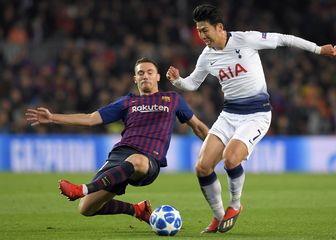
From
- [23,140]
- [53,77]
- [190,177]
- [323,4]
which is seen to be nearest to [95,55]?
[53,77]

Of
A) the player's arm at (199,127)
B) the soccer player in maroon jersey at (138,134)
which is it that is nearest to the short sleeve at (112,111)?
the soccer player in maroon jersey at (138,134)

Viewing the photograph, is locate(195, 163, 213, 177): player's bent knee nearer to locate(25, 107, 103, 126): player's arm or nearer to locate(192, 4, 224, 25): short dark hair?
locate(25, 107, 103, 126): player's arm

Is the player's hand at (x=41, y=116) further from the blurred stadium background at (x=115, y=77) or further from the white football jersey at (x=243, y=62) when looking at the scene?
the blurred stadium background at (x=115, y=77)

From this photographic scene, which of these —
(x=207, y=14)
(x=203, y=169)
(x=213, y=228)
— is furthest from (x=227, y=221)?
(x=207, y=14)

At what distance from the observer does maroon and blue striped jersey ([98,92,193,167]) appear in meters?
8.58

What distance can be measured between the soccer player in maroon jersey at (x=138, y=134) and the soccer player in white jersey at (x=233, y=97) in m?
0.37

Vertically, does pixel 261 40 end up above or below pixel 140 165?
above

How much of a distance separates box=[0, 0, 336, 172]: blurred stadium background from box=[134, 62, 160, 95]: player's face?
10792 mm

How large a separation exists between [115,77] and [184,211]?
1028cm

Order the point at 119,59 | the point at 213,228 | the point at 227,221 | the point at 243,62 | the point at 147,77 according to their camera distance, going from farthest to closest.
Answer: the point at 119,59
the point at 147,77
the point at 243,62
the point at 213,228
the point at 227,221

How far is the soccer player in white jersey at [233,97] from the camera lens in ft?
27.8

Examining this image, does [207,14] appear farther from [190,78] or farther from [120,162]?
[120,162]

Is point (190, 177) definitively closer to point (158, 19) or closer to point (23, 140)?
point (23, 140)

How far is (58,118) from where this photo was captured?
8172mm
